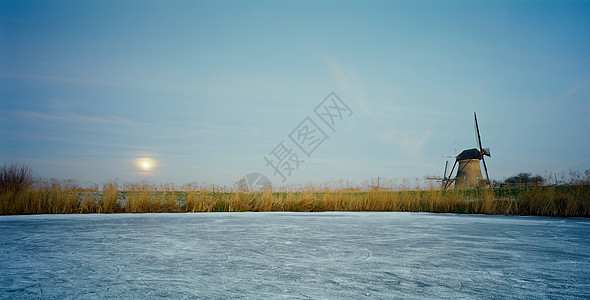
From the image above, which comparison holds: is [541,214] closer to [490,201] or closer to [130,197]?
[490,201]

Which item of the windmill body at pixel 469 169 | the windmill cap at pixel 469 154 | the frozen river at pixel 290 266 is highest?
the windmill cap at pixel 469 154

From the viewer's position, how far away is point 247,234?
4.36m

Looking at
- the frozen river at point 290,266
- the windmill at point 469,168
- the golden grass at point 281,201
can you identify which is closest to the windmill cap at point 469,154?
the windmill at point 469,168

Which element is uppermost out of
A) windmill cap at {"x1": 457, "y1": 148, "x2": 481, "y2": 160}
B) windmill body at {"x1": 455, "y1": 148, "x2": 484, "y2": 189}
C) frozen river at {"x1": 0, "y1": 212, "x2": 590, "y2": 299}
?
windmill cap at {"x1": 457, "y1": 148, "x2": 481, "y2": 160}

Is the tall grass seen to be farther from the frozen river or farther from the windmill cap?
the windmill cap

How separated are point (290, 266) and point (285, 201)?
27.6ft

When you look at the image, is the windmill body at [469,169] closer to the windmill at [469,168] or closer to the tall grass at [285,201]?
the windmill at [469,168]

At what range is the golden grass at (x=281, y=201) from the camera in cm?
878

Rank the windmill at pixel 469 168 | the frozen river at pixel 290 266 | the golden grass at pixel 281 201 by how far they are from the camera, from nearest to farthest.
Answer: the frozen river at pixel 290 266, the golden grass at pixel 281 201, the windmill at pixel 469 168

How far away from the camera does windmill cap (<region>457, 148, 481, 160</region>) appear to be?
32.4 meters

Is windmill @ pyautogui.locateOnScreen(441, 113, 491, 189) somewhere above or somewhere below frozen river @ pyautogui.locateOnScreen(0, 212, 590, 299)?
above

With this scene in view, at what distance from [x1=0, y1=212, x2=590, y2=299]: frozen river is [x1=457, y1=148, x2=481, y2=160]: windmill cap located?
30.9 metres

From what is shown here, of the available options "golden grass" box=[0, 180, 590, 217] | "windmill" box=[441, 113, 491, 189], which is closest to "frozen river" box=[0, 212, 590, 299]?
"golden grass" box=[0, 180, 590, 217]

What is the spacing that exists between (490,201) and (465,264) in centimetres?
821
